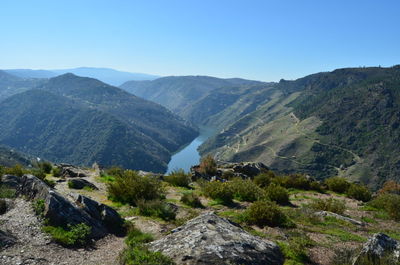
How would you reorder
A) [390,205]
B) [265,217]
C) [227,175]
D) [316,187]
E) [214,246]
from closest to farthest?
[214,246] → [265,217] → [390,205] → [316,187] → [227,175]

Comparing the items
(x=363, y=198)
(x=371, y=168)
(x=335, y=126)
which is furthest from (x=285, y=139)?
(x=363, y=198)

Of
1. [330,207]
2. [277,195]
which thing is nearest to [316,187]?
[277,195]

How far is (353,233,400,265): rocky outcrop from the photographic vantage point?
740cm

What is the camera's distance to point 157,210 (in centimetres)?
1275

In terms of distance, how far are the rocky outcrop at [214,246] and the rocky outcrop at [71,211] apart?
3171mm

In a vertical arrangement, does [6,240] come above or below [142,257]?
below

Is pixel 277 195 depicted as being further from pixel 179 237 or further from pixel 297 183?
pixel 179 237

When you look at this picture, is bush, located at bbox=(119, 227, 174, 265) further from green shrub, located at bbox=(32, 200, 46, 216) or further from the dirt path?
green shrub, located at bbox=(32, 200, 46, 216)

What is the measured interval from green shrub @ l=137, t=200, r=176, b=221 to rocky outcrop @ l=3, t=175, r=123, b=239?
1.70 meters

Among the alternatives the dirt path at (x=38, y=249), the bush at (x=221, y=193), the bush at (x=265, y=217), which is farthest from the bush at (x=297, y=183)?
the dirt path at (x=38, y=249)

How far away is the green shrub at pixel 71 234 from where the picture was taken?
8.89m

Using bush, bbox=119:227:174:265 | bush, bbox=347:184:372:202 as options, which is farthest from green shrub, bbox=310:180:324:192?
bush, bbox=119:227:174:265

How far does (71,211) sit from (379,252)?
31.6ft

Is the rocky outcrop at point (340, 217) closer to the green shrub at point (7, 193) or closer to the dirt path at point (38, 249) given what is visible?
the dirt path at point (38, 249)
